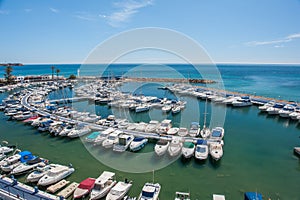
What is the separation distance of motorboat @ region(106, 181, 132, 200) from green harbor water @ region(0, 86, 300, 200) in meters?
0.69

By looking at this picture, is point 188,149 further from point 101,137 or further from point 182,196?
point 101,137

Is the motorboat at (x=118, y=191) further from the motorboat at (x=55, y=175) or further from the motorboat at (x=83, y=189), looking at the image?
the motorboat at (x=55, y=175)

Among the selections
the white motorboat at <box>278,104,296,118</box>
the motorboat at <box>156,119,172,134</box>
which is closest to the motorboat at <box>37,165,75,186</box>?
the motorboat at <box>156,119,172,134</box>

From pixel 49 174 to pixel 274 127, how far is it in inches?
978

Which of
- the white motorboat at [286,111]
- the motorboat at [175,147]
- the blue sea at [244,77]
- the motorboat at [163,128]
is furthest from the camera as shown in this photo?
the blue sea at [244,77]

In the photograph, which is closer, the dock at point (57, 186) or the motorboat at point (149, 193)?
the motorboat at point (149, 193)

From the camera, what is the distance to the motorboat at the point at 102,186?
35.9ft

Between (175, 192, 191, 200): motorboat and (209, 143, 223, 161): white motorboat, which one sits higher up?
(209, 143, 223, 161): white motorboat

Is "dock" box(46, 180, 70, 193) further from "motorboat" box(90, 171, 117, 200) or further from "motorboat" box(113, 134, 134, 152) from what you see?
"motorboat" box(113, 134, 134, 152)

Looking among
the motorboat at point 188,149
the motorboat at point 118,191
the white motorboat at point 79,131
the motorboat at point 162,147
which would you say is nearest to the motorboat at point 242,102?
the motorboat at point 188,149

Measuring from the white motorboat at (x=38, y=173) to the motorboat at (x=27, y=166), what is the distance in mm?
557

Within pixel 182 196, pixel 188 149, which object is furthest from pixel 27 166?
pixel 188 149

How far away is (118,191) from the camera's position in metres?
11.0

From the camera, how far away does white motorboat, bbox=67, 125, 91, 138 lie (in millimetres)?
19531
